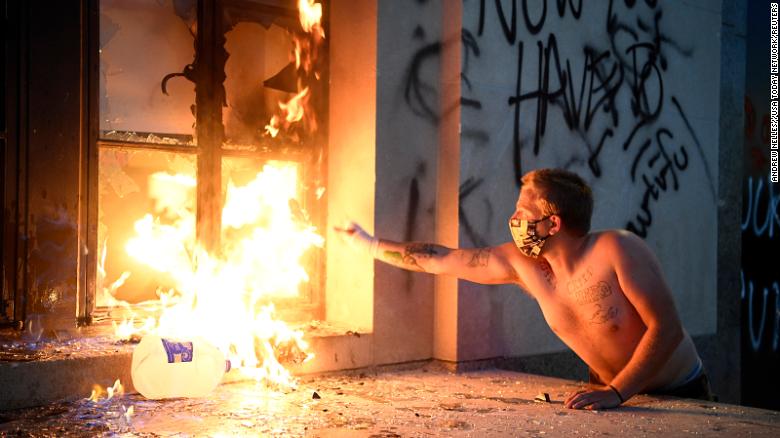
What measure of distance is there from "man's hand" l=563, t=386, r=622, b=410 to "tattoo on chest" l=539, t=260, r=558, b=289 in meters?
0.59

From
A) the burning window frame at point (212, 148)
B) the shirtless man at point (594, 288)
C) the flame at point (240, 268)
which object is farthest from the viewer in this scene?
the flame at point (240, 268)

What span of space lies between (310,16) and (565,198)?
2.14m

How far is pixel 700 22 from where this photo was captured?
303 inches

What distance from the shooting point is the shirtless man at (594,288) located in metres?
4.46

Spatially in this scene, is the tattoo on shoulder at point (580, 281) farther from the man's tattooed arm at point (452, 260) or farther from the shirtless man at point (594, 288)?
the man's tattooed arm at point (452, 260)

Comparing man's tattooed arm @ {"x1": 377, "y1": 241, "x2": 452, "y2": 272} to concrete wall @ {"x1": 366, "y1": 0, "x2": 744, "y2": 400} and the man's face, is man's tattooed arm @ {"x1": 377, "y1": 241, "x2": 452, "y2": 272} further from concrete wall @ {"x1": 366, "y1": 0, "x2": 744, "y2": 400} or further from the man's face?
the man's face

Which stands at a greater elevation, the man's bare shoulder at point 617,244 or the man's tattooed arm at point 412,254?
the man's bare shoulder at point 617,244

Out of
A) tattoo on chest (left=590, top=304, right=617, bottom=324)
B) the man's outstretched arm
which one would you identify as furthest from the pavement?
the man's outstretched arm

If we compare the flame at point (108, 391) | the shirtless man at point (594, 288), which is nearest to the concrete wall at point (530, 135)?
the shirtless man at point (594, 288)

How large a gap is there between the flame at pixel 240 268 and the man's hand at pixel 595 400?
153cm

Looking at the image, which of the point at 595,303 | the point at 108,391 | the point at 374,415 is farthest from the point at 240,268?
the point at 595,303

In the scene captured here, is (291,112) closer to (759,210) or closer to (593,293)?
(593,293)

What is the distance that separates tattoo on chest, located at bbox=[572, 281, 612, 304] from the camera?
4.60 meters

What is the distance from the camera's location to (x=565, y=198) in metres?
4.62
